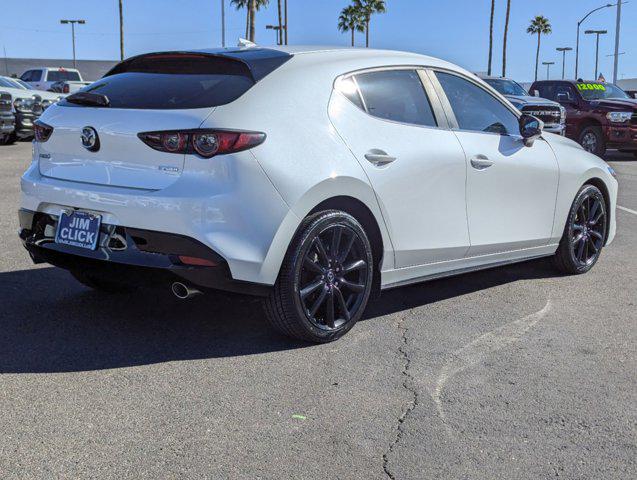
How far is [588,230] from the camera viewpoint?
6.71m

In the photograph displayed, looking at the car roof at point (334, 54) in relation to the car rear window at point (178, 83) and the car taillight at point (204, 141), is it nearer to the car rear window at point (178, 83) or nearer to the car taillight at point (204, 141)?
the car rear window at point (178, 83)

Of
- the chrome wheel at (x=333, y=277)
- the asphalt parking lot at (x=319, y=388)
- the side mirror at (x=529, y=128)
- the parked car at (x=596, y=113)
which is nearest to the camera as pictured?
the asphalt parking lot at (x=319, y=388)

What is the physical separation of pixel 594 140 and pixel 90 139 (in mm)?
16800

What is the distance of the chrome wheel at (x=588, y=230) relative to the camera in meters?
6.58

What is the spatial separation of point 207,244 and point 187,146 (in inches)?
19.5

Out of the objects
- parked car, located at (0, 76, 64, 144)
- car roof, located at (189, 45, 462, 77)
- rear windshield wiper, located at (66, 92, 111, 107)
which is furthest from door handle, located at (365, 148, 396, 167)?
parked car, located at (0, 76, 64, 144)

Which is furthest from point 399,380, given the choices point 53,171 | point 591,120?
point 591,120

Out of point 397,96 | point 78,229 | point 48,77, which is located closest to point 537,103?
point 397,96

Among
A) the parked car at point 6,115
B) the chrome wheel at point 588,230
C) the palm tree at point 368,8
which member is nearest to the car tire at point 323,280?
the chrome wheel at point 588,230

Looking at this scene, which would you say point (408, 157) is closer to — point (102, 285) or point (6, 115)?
point (102, 285)

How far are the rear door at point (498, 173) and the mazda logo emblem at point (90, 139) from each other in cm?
221

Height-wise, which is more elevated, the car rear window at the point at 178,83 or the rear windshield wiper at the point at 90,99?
the car rear window at the point at 178,83

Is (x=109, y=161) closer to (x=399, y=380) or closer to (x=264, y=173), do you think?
(x=264, y=173)

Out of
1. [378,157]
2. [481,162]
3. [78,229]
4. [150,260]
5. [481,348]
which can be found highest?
[378,157]
